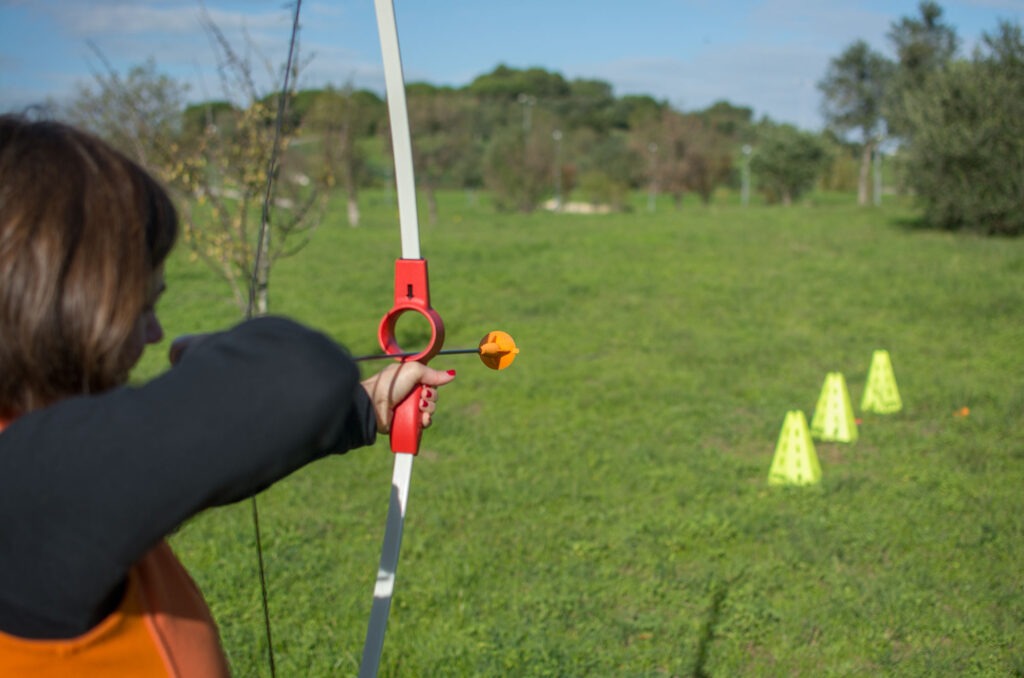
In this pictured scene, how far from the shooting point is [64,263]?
80 centimetres

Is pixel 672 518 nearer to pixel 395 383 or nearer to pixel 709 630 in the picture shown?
pixel 709 630

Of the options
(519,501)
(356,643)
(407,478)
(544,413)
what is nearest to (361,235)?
(544,413)

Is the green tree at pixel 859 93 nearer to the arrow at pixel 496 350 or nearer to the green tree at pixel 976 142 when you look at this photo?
the green tree at pixel 976 142

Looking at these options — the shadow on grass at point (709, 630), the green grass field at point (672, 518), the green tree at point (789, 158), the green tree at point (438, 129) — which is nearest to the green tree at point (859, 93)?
the green tree at point (789, 158)

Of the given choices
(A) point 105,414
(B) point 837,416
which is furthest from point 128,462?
(B) point 837,416

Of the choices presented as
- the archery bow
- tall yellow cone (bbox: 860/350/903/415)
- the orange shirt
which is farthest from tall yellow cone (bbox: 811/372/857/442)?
the orange shirt

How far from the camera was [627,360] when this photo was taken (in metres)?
8.35

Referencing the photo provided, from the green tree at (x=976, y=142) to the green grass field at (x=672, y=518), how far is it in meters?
6.18

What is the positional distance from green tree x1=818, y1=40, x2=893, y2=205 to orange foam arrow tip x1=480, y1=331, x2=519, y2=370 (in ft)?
101

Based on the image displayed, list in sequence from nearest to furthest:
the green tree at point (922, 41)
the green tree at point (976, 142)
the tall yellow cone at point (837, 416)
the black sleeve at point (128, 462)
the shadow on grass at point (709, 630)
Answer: the black sleeve at point (128, 462) < the shadow on grass at point (709, 630) < the tall yellow cone at point (837, 416) < the green tree at point (976, 142) < the green tree at point (922, 41)

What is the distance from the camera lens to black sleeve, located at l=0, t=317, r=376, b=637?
0.73 metres

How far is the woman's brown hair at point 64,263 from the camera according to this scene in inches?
31.1

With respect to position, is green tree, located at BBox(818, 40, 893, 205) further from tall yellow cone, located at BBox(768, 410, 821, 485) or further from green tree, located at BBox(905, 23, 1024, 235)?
tall yellow cone, located at BBox(768, 410, 821, 485)

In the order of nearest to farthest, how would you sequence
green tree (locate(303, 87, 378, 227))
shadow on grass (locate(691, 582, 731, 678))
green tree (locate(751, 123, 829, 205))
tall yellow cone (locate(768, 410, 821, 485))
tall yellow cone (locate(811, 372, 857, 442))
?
shadow on grass (locate(691, 582, 731, 678)) → tall yellow cone (locate(768, 410, 821, 485)) → tall yellow cone (locate(811, 372, 857, 442)) → green tree (locate(303, 87, 378, 227)) → green tree (locate(751, 123, 829, 205))
